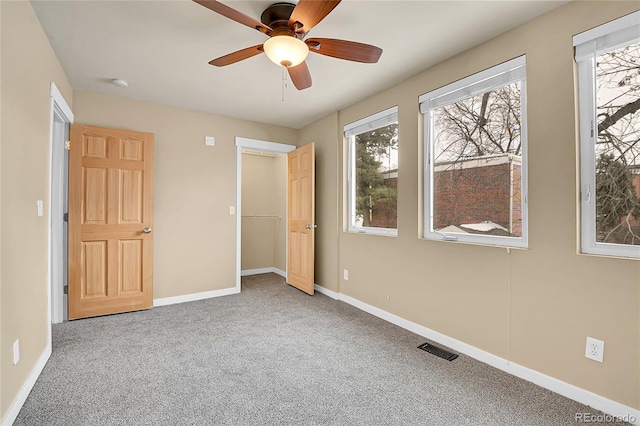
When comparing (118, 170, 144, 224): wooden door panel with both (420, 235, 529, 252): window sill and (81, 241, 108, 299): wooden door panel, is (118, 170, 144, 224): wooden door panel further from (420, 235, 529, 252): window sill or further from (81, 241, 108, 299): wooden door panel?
(420, 235, 529, 252): window sill

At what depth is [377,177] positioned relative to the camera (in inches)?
144

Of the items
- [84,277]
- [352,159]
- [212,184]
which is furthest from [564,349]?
[84,277]

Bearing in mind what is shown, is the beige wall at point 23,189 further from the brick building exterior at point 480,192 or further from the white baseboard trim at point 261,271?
the white baseboard trim at point 261,271

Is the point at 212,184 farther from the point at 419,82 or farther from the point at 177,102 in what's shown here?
the point at 419,82

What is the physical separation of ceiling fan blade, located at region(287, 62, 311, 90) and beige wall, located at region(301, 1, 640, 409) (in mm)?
1153

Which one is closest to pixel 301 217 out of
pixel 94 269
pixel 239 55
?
pixel 94 269

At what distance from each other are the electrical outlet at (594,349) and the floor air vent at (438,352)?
2.87ft

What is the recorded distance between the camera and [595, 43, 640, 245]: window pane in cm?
179

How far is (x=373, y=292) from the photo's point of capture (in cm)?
355

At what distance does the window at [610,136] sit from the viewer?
5.86ft

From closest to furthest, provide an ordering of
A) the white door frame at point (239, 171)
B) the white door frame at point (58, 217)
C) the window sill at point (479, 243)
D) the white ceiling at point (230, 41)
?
the white ceiling at point (230, 41) < the window sill at point (479, 243) < the white door frame at point (58, 217) < the white door frame at point (239, 171)

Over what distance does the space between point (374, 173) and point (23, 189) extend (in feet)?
10.0

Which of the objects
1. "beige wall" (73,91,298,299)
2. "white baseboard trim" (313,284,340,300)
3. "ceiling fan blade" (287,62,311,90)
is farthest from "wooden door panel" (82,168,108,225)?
"white baseboard trim" (313,284,340,300)

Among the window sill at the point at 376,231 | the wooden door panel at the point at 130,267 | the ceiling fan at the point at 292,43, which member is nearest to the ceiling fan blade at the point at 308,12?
the ceiling fan at the point at 292,43
